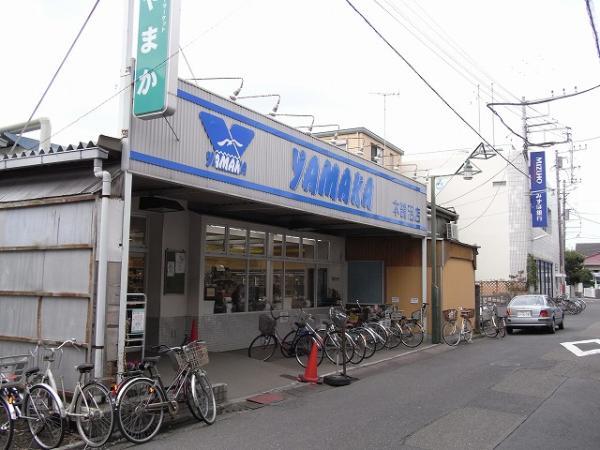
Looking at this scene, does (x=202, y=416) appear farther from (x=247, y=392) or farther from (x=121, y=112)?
(x=121, y=112)

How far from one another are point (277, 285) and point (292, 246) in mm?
1344

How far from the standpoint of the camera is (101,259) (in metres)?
7.24

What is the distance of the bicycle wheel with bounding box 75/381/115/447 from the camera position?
20.4 ft

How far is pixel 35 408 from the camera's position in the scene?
246 inches

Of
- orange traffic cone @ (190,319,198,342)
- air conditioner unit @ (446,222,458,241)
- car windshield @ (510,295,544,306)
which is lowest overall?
orange traffic cone @ (190,319,198,342)

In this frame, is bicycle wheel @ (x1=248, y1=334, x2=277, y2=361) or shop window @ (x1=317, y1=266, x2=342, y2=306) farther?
shop window @ (x1=317, y1=266, x2=342, y2=306)

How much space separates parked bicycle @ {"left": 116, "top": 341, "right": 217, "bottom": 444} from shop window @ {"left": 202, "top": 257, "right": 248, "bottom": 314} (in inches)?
198

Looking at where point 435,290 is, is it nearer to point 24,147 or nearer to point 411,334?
point 411,334

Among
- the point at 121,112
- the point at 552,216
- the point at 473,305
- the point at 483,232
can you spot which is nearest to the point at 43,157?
the point at 121,112

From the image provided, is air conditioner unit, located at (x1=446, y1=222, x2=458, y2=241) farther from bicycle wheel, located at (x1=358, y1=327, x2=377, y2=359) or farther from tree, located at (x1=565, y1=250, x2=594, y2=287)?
tree, located at (x1=565, y1=250, x2=594, y2=287)

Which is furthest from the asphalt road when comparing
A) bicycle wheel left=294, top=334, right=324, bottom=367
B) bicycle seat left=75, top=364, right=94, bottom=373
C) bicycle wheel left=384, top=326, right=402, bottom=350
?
bicycle wheel left=384, top=326, right=402, bottom=350

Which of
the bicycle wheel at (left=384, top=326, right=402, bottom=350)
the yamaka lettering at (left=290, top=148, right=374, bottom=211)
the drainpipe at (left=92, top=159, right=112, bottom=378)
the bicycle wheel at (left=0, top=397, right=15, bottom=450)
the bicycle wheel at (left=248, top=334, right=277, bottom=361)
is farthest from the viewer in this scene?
the bicycle wheel at (left=384, top=326, right=402, bottom=350)

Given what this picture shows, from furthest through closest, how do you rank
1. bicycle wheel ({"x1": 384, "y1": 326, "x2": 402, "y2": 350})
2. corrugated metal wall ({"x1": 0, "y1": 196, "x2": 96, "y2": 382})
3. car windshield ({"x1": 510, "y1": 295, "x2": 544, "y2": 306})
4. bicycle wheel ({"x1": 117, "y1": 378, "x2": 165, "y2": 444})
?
car windshield ({"x1": 510, "y1": 295, "x2": 544, "y2": 306}) → bicycle wheel ({"x1": 384, "y1": 326, "x2": 402, "y2": 350}) → corrugated metal wall ({"x1": 0, "y1": 196, "x2": 96, "y2": 382}) → bicycle wheel ({"x1": 117, "y1": 378, "x2": 165, "y2": 444})

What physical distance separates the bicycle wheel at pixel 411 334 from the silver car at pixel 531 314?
18.6 ft
